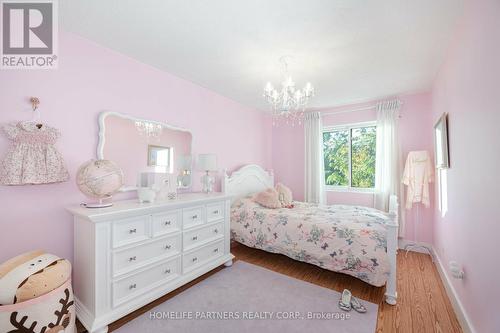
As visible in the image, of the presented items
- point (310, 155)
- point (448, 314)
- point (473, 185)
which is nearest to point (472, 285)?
point (448, 314)

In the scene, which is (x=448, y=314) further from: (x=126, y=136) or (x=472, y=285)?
(x=126, y=136)

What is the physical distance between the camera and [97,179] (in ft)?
5.76

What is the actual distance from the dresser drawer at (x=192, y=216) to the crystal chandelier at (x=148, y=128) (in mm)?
1037

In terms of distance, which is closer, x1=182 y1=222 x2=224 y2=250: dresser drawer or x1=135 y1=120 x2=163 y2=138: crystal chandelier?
x1=182 y1=222 x2=224 y2=250: dresser drawer

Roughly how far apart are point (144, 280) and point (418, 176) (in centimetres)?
390

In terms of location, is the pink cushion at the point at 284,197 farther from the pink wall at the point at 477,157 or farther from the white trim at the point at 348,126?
the pink wall at the point at 477,157

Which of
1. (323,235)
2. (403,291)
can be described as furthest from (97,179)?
(403,291)

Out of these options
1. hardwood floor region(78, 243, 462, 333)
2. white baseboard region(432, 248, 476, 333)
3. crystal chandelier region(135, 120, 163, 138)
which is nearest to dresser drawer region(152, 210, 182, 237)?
hardwood floor region(78, 243, 462, 333)

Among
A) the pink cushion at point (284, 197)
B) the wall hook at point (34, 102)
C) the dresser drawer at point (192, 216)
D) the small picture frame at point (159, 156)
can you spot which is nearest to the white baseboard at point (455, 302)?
the pink cushion at point (284, 197)

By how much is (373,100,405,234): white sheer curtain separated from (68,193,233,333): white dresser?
314cm

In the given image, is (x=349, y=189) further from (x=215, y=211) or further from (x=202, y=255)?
(x=202, y=255)

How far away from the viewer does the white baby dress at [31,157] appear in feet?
5.06

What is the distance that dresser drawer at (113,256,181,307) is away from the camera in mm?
1746

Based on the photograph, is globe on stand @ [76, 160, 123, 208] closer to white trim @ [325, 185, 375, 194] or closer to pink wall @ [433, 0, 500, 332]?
pink wall @ [433, 0, 500, 332]
